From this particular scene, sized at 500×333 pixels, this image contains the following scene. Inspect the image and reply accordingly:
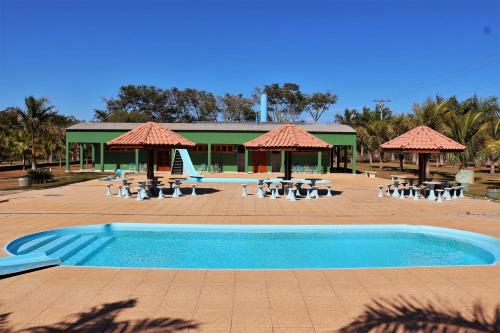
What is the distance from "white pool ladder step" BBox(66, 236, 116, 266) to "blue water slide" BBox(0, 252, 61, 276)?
1.02 meters

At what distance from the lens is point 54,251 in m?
8.11

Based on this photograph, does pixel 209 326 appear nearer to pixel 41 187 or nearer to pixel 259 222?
pixel 259 222

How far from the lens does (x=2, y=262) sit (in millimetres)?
6059

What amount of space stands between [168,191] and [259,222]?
858 cm

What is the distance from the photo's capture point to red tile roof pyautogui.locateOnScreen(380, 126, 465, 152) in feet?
51.8

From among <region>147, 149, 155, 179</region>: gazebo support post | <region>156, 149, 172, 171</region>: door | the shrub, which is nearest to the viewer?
<region>147, 149, 155, 179</region>: gazebo support post

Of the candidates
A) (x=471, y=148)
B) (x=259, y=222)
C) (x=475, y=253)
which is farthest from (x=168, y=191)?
(x=471, y=148)

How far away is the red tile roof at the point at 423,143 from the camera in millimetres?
15778

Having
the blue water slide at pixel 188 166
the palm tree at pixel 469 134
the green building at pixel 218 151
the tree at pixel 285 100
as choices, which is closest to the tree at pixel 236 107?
the tree at pixel 285 100

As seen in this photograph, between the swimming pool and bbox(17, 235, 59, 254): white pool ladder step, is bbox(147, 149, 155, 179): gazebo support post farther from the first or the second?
bbox(17, 235, 59, 254): white pool ladder step

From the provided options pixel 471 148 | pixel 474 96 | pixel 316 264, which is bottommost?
pixel 316 264

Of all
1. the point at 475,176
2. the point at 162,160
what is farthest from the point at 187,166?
the point at 475,176

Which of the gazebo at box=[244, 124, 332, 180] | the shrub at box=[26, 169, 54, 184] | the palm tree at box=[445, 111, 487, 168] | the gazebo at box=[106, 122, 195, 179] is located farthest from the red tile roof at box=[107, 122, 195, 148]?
the palm tree at box=[445, 111, 487, 168]

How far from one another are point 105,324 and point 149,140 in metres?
11.4
